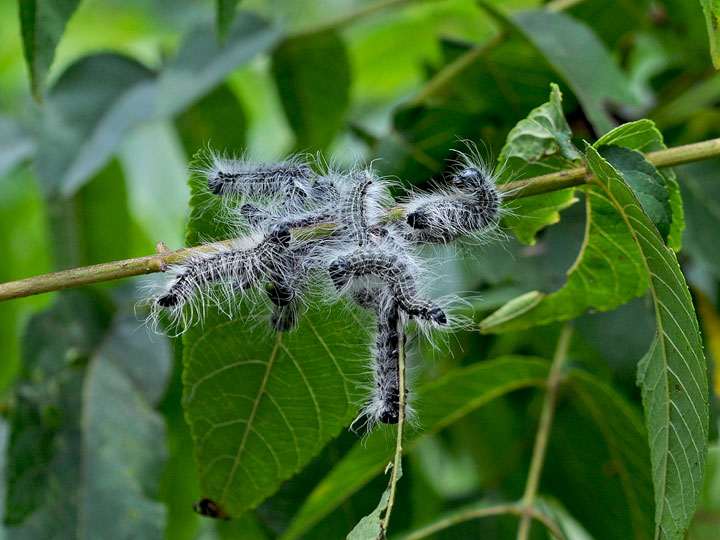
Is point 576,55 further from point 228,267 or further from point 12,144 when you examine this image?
point 12,144

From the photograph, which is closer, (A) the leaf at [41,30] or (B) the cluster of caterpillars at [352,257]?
(B) the cluster of caterpillars at [352,257]

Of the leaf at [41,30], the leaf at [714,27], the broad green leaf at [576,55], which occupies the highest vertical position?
the leaf at [41,30]

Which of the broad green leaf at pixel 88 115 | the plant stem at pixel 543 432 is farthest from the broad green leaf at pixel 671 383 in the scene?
the broad green leaf at pixel 88 115

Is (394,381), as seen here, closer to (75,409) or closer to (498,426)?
(75,409)

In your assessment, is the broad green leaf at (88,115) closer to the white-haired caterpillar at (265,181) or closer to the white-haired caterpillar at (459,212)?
the white-haired caterpillar at (265,181)

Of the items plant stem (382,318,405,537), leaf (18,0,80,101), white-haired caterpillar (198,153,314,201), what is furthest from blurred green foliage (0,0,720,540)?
plant stem (382,318,405,537)

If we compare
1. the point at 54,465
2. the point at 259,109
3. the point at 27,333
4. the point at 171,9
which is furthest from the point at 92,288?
the point at 171,9

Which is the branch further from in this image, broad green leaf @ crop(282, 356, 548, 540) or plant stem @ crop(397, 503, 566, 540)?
plant stem @ crop(397, 503, 566, 540)
